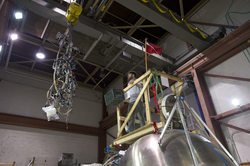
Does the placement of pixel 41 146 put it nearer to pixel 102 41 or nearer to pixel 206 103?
pixel 102 41

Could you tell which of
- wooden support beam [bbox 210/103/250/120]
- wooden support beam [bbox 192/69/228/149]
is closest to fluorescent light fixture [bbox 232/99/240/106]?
wooden support beam [bbox 210/103/250/120]

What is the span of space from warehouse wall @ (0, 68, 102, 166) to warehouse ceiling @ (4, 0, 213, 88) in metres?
1.63

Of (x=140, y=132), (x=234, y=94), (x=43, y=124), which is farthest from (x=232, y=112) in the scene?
(x=43, y=124)

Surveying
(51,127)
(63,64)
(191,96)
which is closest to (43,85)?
(51,127)

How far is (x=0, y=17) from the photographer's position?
6.11 m

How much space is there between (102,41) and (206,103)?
19.6 feet

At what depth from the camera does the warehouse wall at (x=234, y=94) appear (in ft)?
21.1

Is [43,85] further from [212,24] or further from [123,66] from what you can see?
[212,24]

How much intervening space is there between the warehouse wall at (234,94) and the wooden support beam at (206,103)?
0.58 ft

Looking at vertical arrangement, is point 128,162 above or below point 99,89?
below

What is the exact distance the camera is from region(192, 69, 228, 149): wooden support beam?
275 inches

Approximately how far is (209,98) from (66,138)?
10.0 meters

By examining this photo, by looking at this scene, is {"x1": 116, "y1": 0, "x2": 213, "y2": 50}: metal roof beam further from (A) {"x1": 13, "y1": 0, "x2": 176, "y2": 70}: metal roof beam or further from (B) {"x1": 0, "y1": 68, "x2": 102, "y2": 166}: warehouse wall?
(B) {"x1": 0, "y1": 68, "x2": 102, "y2": 166}: warehouse wall

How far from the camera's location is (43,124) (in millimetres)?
12109
